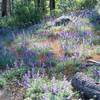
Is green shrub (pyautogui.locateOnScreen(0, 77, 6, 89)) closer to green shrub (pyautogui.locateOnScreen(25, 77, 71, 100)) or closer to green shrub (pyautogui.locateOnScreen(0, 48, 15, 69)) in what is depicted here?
green shrub (pyautogui.locateOnScreen(25, 77, 71, 100))

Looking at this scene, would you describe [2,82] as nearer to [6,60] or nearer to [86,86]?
[6,60]

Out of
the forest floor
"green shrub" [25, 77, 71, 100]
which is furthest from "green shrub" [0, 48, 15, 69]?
"green shrub" [25, 77, 71, 100]

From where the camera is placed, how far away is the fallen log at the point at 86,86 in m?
5.14

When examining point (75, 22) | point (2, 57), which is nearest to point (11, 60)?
point (2, 57)

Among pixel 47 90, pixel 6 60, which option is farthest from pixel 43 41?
pixel 47 90

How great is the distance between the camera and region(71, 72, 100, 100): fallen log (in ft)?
16.9

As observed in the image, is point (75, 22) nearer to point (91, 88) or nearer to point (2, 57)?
point (2, 57)

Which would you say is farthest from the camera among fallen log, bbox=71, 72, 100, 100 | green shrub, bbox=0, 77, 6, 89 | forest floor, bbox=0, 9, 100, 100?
forest floor, bbox=0, 9, 100, 100

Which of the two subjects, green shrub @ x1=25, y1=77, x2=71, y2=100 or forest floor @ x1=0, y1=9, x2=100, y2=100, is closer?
green shrub @ x1=25, y1=77, x2=71, y2=100

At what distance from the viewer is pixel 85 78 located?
5.50m

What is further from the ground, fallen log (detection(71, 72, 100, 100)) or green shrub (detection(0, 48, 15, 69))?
fallen log (detection(71, 72, 100, 100))

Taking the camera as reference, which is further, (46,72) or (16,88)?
(46,72)

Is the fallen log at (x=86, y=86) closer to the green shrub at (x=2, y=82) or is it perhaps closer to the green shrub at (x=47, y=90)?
the green shrub at (x=47, y=90)

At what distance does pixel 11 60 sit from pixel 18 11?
8.85 metres
